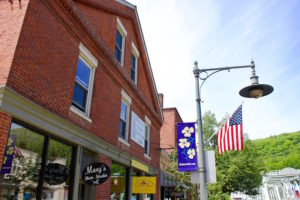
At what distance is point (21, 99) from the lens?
6.10 metres

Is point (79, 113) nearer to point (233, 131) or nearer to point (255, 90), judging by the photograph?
point (233, 131)

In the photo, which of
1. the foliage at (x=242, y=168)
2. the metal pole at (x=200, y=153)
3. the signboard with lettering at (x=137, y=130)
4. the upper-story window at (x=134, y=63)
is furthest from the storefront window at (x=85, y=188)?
the foliage at (x=242, y=168)

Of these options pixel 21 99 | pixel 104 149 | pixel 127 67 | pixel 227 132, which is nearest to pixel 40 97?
pixel 21 99

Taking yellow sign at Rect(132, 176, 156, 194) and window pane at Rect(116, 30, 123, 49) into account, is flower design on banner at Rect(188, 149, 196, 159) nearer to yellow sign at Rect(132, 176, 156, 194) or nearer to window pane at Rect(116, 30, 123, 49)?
yellow sign at Rect(132, 176, 156, 194)

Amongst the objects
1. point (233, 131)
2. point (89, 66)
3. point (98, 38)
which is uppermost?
point (98, 38)

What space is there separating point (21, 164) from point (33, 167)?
454 millimetres

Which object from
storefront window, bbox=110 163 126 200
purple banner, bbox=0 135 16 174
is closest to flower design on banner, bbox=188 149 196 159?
storefront window, bbox=110 163 126 200

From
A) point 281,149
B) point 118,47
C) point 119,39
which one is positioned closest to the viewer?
point 118,47

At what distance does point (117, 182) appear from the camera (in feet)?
37.7

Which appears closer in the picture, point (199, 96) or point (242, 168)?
point (199, 96)

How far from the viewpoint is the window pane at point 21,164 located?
5895 mm

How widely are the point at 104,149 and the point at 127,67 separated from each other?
5.15m

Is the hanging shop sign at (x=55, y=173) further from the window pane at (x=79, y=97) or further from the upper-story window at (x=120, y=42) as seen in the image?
the upper-story window at (x=120, y=42)

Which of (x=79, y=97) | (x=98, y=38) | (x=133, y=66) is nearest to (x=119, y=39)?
(x=133, y=66)
